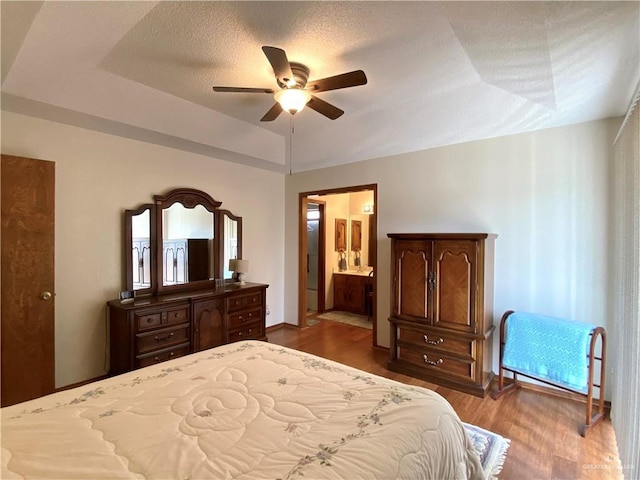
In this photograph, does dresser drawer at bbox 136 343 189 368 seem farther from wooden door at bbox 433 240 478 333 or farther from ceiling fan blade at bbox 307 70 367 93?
ceiling fan blade at bbox 307 70 367 93

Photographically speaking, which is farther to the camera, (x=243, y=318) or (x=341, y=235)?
(x=341, y=235)

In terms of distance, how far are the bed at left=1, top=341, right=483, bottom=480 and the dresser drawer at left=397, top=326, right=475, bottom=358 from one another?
1594 millimetres

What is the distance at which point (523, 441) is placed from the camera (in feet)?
6.88

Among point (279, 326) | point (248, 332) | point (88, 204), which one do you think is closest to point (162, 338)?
point (248, 332)

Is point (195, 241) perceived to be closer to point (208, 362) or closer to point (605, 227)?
point (208, 362)

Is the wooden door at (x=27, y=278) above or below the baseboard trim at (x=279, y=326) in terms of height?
above

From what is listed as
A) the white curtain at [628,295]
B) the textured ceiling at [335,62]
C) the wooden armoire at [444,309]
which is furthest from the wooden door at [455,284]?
the textured ceiling at [335,62]

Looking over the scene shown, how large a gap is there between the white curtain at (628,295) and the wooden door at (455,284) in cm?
96

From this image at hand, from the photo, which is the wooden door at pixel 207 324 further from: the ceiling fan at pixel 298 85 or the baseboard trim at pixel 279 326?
the ceiling fan at pixel 298 85

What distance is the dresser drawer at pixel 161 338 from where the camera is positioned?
2803 millimetres

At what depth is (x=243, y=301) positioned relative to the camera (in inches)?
147

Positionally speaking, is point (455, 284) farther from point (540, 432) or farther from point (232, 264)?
point (232, 264)

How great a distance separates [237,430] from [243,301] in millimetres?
2736

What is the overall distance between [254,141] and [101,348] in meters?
→ 2.76
